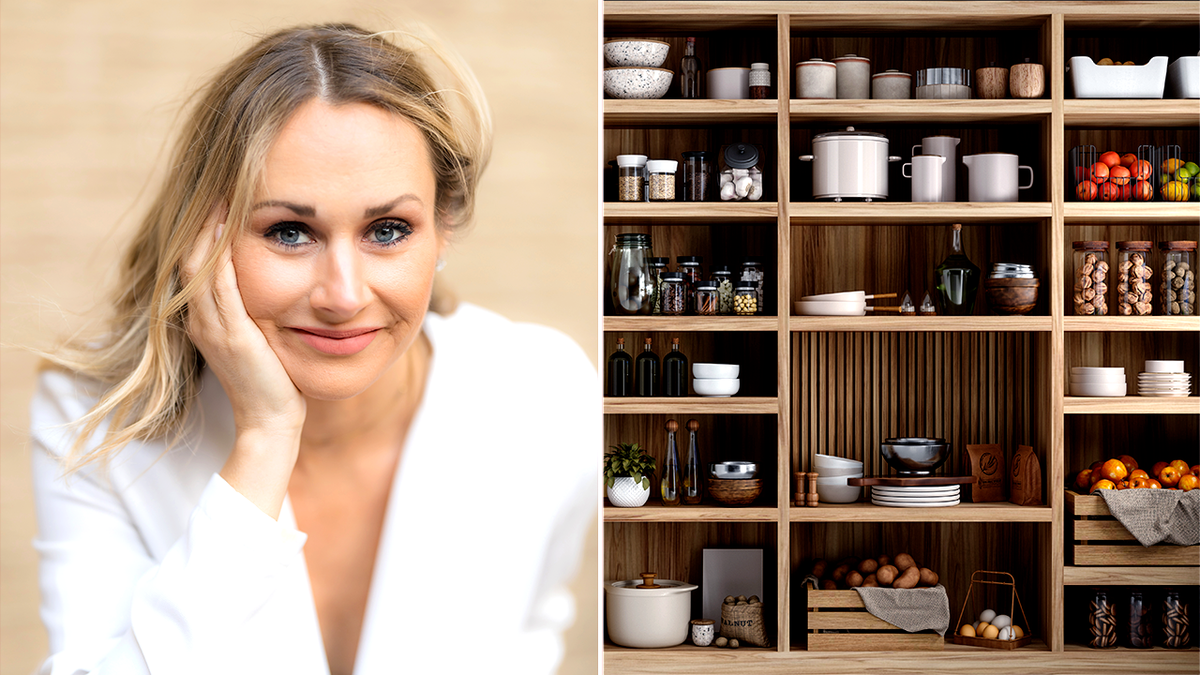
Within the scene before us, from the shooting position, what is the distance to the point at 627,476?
8.09 feet

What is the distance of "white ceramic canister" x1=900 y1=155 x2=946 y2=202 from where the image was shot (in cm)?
246

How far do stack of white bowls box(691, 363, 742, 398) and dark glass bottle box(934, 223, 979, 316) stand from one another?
63 cm

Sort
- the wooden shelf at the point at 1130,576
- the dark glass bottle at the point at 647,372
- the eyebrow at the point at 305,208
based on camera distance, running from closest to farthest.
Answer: the eyebrow at the point at 305,208 < the wooden shelf at the point at 1130,576 < the dark glass bottle at the point at 647,372

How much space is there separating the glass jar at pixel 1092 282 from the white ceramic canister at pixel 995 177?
255mm

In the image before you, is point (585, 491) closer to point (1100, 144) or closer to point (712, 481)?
point (712, 481)

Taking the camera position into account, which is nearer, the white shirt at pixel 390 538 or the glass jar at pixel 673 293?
the white shirt at pixel 390 538

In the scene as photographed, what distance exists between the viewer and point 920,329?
95.9 inches

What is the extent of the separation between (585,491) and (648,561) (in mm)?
1863

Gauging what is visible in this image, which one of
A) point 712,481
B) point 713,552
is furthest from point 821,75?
point 713,552

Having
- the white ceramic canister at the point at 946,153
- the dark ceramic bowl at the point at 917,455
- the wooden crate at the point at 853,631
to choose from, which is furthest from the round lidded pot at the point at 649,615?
the white ceramic canister at the point at 946,153

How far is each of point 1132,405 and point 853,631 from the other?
3.27 feet

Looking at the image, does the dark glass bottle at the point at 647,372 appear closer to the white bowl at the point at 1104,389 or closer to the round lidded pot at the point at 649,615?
the round lidded pot at the point at 649,615

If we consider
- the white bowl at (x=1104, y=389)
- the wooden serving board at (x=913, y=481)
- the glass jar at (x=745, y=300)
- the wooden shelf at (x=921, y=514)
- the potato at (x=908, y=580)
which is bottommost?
the potato at (x=908, y=580)

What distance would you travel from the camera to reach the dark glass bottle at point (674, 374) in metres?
2.51
